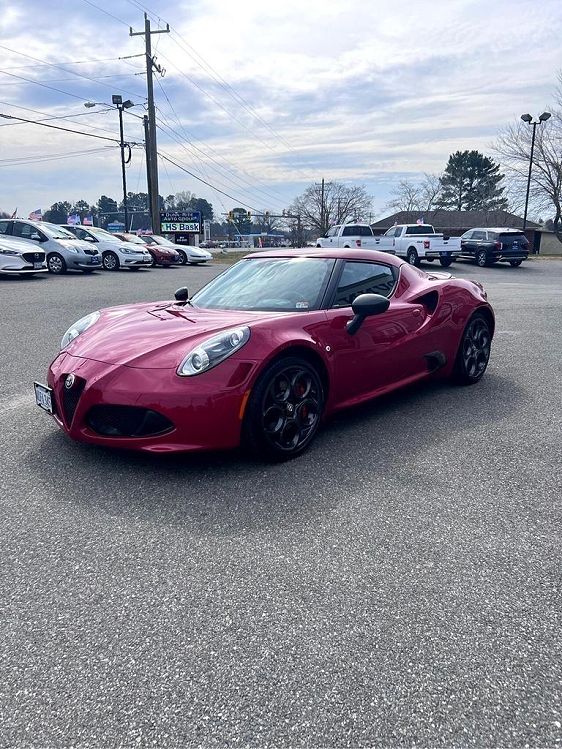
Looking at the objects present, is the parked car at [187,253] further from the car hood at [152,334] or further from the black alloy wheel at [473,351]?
the car hood at [152,334]

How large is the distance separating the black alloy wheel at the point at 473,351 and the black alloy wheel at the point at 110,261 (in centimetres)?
1856

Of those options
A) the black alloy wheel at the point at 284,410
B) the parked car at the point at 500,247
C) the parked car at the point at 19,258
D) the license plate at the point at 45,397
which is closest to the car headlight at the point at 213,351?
the black alloy wheel at the point at 284,410

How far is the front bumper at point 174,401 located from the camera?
127 inches

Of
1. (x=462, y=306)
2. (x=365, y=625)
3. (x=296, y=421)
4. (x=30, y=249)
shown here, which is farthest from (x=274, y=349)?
(x=30, y=249)

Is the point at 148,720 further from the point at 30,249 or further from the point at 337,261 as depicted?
the point at 30,249

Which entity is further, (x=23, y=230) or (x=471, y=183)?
(x=471, y=183)

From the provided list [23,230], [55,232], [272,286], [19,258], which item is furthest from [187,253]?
[272,286]

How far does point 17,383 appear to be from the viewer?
214 inches

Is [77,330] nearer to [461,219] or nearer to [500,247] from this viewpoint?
[500,247]

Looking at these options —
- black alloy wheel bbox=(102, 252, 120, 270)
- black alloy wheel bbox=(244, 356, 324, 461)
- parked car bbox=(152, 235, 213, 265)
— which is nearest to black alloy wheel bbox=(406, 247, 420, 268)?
parked car bbox=(152, 235, 213, 265)

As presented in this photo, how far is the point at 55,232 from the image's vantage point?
19328 millimetres

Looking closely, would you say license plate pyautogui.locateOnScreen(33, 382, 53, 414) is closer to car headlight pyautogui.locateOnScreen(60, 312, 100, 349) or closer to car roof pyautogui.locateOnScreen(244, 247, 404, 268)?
car headlight pyautogui.locateOnScreen(60, 312, 100, 349)

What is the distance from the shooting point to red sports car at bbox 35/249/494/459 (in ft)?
10.8

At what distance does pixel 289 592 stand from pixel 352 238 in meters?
25.3
